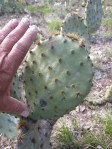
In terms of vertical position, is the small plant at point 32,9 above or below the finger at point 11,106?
above

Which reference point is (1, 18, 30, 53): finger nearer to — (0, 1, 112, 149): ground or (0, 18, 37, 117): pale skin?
(0, 18, 37, 117): pale skin

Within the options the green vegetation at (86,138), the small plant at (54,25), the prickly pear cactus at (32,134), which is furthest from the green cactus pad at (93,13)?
the prickly pear cactus at (32,134)

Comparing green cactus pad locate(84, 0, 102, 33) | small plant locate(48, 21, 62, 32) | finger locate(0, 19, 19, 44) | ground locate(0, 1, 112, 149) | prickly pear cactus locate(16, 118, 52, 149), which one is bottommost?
prickly pear cactus locate(16, 118, 52, 149)

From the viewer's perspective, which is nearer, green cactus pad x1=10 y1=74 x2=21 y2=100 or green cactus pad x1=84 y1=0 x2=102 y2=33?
green cactus pad x1=10 y1=74 x2=21 y2=100

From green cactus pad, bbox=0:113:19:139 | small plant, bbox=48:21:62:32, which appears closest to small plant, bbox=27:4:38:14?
small plant, bbox=48:21:62:32

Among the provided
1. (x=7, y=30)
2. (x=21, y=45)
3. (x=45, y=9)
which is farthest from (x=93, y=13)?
(x=21, y=45)

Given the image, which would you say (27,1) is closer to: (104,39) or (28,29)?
(104,39)

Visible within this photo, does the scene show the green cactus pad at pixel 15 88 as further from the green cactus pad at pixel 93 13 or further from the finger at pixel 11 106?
the green cactus pad at pixel 93 13
